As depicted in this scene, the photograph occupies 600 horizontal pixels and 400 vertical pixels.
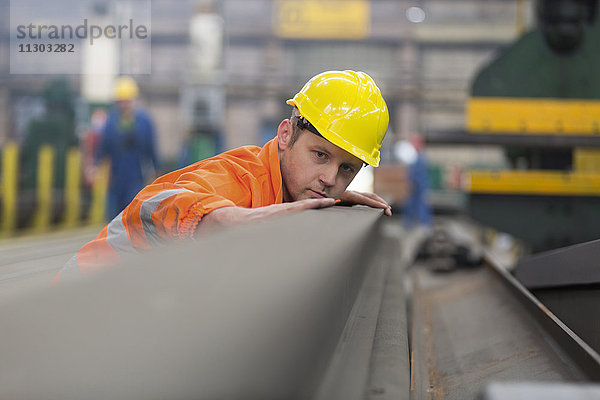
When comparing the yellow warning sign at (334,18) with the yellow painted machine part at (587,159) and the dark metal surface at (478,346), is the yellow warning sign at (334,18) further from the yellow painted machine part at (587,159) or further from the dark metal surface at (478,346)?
the dark metal surface at (478,346)

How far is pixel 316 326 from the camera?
0.66m

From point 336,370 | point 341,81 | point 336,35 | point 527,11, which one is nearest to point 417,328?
point 341,81

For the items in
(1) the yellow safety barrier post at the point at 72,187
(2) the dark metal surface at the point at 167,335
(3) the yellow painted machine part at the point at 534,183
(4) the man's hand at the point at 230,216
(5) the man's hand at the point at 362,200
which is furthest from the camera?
(1) the yellow safety barrier post at the point at 72,187

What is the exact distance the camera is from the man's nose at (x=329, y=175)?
1610 millimetres

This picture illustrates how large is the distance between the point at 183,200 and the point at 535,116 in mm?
2763

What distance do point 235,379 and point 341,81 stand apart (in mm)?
1291

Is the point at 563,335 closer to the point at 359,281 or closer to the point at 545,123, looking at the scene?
the point at 359,281

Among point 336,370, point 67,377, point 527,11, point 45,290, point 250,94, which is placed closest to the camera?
point 67,377

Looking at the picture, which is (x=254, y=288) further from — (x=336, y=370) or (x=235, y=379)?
(x=336, y=370)

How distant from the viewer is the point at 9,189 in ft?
21.9

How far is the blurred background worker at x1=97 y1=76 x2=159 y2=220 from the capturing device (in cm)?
594

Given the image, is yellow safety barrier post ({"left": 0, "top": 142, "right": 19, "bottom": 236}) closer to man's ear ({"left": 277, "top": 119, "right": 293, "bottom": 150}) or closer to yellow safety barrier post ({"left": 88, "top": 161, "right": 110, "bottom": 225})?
yellow safety barrier post ({"left": 88, "top": 161, "right": 110, "bottom": 225})

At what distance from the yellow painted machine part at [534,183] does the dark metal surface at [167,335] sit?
300 cm

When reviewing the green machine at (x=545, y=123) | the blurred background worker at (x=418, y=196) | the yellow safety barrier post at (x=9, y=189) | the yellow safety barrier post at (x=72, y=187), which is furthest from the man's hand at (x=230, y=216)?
the blurred background worker at (x=418, y=196)
